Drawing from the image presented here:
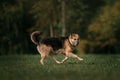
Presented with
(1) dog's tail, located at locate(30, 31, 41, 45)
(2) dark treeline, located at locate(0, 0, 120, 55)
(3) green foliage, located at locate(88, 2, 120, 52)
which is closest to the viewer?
(1) dog's tail, located at locate(30, 31, 41, 45)

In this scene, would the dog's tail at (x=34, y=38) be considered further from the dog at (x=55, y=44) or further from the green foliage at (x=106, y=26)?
the green foliage at (x=106, y=26)

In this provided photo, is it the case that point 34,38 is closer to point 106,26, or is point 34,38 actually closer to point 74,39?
point 74,39

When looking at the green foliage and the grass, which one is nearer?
the grass

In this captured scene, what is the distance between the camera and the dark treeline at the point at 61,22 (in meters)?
52.5

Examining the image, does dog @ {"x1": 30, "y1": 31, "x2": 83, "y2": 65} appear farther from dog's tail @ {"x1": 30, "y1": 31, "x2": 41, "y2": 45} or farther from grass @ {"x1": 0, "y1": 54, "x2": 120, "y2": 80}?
grass @ {"x1": 0, "y1": 54, "x2": 120, "y2": 80}

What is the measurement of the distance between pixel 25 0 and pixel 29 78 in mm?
39491

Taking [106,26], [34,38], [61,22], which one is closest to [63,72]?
[34,38]

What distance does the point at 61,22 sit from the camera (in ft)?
190

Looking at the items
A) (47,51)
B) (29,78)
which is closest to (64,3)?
(47,51)

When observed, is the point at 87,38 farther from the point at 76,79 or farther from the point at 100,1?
the point at 76,79

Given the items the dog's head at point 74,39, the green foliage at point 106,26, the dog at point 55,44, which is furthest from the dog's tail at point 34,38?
the green foliage at point 106,26

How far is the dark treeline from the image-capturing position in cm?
5248

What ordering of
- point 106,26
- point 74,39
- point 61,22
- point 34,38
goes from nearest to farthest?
1. point 74,39
2. point 34,38
3. point 61,22
4. point 106,26

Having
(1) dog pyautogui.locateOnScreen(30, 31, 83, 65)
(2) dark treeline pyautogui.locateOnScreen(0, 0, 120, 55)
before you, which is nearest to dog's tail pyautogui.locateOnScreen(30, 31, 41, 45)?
(1) dog pyautogui.locateOnScreen(30, 31, 83, 65)
